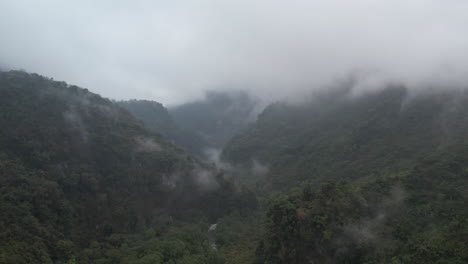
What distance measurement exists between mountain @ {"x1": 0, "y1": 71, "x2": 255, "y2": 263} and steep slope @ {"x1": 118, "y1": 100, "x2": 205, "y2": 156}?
194 ft

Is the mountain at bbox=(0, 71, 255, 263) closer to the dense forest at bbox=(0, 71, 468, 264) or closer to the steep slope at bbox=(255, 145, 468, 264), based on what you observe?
the dense forest at bbox=(0, 71, 468, 264)

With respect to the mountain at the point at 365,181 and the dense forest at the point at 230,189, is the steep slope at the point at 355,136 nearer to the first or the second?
the mountain at the point at 365,181

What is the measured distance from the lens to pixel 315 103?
5748 inches

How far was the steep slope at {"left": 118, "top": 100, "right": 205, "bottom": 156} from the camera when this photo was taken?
15750cm

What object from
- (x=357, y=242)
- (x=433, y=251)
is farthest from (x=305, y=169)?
(x=433, y=251)

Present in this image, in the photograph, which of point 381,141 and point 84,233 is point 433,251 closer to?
point 84,233

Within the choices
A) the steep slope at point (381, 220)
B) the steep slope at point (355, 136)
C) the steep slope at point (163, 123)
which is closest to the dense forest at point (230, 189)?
the steep slope at point (381, 220)

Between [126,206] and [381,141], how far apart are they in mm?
54878

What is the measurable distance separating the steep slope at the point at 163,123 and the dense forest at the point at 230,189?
4632cm

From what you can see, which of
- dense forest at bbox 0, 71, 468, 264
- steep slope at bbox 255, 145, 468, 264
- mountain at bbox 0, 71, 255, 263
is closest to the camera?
steep slope at bbox 255, 145, 468, 264

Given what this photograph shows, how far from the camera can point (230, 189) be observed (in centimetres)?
8738

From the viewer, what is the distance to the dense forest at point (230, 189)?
4569cm

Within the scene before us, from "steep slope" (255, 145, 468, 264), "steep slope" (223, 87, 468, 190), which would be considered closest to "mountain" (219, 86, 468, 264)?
"steep slope" (255, 145, 468, 264)

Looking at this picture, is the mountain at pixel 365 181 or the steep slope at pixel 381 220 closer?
the steep slope at pixel 381 220
